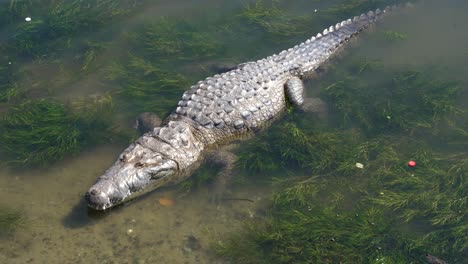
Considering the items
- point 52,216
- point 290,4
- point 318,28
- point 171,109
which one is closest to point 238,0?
point 290,4

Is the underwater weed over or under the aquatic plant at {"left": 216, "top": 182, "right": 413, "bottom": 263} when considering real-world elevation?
over

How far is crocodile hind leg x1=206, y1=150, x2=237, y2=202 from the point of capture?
19.7 feet

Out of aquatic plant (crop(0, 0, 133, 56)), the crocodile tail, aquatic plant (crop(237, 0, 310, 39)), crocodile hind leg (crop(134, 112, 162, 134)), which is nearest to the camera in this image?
crocodile hind leg (crop(134, 112, 162, 134))

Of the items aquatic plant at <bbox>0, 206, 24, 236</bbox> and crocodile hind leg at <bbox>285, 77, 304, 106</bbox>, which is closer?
aquatic plant at <bbox>0, 206, 24, 236</bbox>

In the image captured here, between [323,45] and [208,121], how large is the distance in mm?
2572

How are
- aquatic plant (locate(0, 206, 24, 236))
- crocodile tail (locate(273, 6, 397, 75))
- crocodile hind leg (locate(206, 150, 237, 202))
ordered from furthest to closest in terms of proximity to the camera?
crocodile tail (locate(273, 6, 397, 75))
crocodile hind leg (locate(206, 150, 237, 202))
aquatic plant (locate(0, 206, 24, 236))

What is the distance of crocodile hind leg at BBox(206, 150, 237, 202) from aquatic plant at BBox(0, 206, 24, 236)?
7.19 ft

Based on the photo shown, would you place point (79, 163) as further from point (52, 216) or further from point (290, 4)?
point (290, 4)

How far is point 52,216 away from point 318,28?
18.1 ft

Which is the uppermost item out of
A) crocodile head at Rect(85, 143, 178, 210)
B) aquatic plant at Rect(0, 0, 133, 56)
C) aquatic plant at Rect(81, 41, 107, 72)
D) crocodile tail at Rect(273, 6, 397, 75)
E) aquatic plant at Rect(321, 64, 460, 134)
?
aquatic plant at Rect(0, 0, 133, 56)

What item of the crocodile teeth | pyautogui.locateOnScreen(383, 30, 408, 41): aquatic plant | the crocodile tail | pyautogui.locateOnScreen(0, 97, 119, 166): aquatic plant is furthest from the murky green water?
the crocodile teeth

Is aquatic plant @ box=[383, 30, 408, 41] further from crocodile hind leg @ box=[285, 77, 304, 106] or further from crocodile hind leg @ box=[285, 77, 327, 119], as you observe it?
crocodile hind leg @ box=[285, 77, 304, 106]

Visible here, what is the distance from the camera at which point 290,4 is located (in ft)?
30.5

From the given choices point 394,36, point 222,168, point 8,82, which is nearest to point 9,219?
point 222,168
